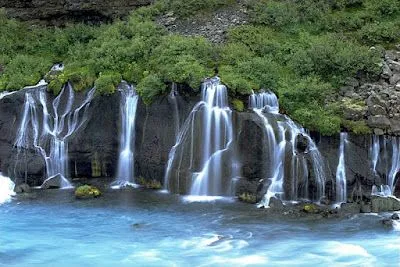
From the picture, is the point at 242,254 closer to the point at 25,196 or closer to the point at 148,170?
the point at 148,170

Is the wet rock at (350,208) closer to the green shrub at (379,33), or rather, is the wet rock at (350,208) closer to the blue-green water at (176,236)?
the blue-green water at (176,236)

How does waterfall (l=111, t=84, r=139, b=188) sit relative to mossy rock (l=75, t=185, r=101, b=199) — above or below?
above

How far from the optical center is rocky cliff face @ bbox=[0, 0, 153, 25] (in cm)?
3109

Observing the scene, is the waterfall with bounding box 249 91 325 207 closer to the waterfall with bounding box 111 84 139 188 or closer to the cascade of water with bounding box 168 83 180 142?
the cascade of water with bounding box 168 83 180 142

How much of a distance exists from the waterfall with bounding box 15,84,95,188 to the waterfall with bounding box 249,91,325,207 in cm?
722

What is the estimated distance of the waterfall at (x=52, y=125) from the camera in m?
23.7

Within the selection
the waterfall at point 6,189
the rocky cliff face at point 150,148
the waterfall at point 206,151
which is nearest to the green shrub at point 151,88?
the rocky cliff face at point 150,148

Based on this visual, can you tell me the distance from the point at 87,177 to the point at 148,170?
2464mm

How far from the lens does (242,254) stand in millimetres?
16547

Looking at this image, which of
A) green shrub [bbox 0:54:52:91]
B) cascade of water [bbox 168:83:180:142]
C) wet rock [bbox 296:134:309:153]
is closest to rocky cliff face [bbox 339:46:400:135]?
wet rock [bbox 296:134:309:153]

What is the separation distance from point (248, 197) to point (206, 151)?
2.35 metres

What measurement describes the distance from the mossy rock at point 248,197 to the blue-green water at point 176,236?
374 mm

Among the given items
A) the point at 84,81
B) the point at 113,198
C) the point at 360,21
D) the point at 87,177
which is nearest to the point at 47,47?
the point at 84,81

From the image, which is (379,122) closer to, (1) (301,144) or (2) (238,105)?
(1) (301,144)
